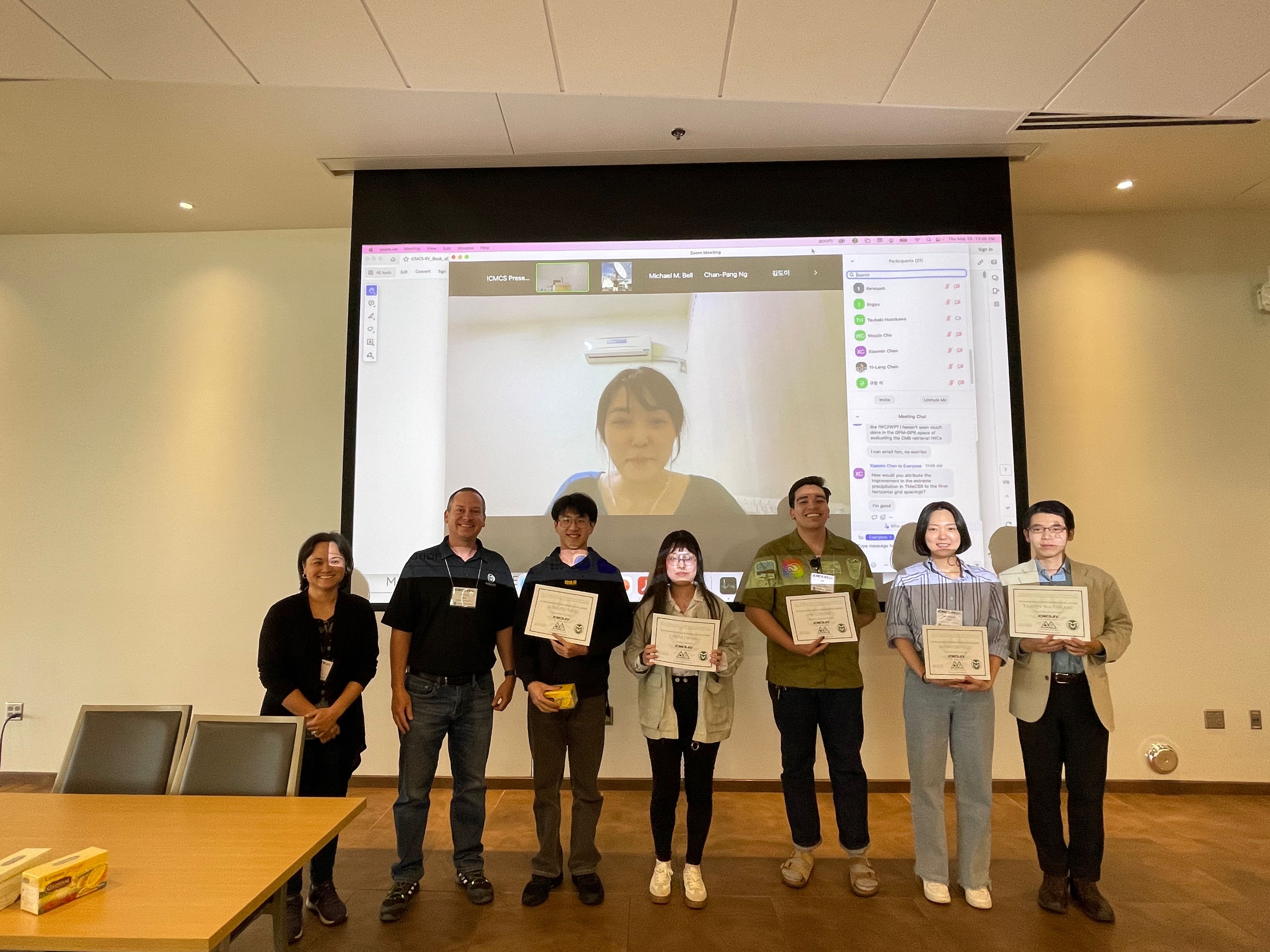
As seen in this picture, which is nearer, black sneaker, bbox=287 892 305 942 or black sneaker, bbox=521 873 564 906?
black sneaker, bbox=287 892 305 942

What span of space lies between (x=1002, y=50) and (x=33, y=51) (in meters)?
2.91

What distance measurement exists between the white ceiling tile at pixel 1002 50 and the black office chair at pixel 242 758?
2.83 metres

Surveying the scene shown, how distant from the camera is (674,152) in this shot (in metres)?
3.73

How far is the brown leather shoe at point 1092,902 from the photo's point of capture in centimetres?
262

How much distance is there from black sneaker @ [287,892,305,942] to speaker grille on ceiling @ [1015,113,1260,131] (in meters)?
4.53

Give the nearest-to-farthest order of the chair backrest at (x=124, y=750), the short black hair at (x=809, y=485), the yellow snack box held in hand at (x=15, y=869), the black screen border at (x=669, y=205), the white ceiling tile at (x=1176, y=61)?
the yellow snack box held in hand at (x=15, y=869) < the white ceiling tile at (x=1176, y=61) < the chair backrest at (x=124, y=750) < the short black hair at (x=809, y=485) < the black screen border at (x=669, y=205)

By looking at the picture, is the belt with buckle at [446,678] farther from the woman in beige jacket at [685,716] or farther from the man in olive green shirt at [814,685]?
the man in olive green shirt at [814,685]

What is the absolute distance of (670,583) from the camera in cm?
288

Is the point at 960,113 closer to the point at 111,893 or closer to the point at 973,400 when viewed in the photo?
the point at 973,400

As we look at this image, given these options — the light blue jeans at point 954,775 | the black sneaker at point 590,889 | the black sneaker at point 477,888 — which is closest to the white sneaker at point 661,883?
the black sneaker at point 590,889

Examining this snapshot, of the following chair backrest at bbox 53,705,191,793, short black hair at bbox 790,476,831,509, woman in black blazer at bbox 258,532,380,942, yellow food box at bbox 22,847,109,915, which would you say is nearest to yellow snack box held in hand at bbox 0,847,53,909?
yellow food box at bbox 22,847,109,915

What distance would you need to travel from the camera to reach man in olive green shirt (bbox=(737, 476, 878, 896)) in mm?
2855

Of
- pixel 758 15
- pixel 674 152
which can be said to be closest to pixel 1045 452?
pixel 674 152

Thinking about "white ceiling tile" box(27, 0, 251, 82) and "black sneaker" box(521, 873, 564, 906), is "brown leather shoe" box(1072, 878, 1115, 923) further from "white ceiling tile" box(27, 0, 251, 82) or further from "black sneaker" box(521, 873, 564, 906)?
"white ceiling tile" box(27, 0, 251, 82)
